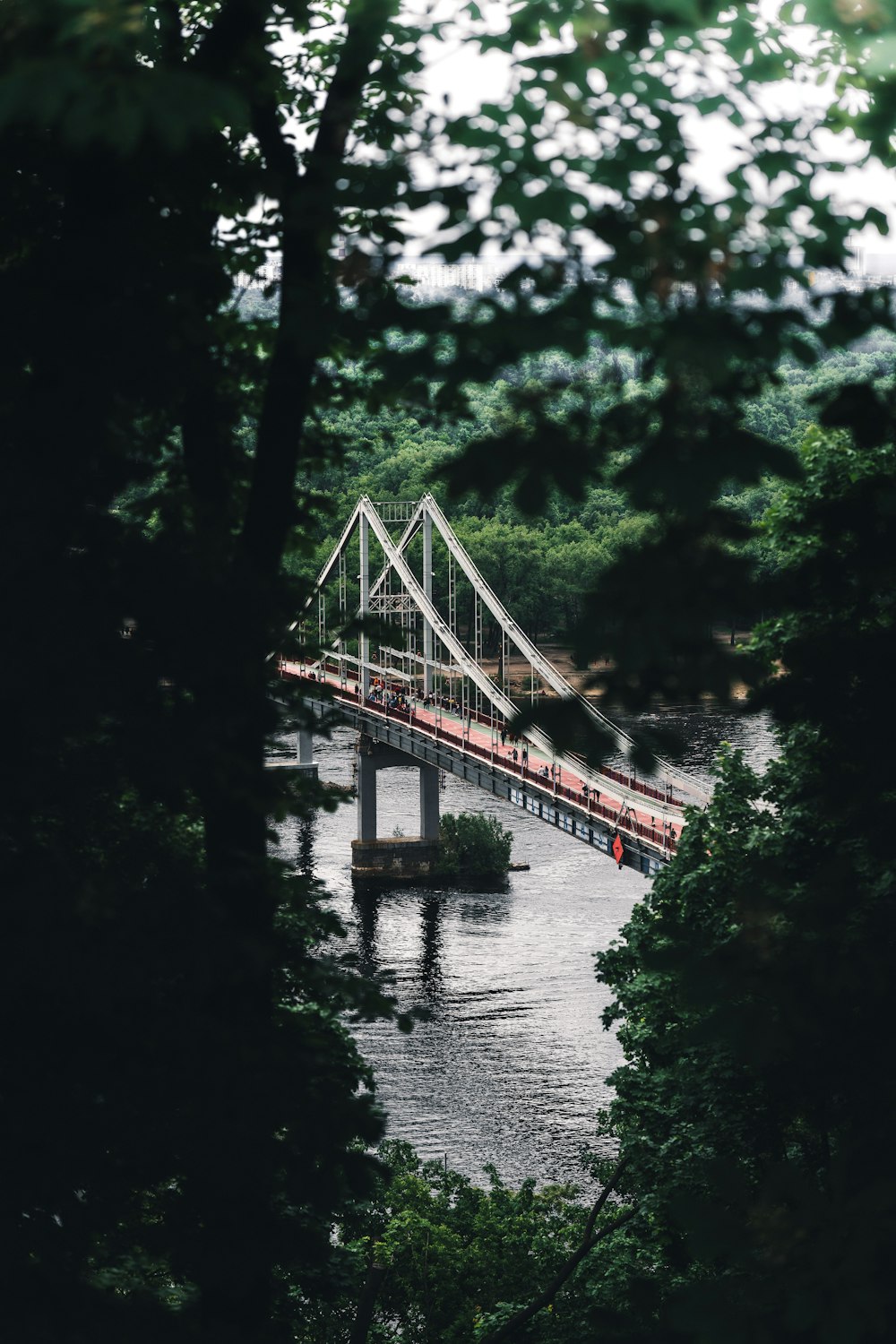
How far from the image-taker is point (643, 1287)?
5.11 metres

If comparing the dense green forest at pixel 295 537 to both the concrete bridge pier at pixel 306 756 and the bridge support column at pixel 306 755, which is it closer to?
the concrete bridge pier at pixel 306 756

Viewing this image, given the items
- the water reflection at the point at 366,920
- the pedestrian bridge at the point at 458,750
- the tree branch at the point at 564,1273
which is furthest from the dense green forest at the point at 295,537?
the water reflection at the point at 366,920

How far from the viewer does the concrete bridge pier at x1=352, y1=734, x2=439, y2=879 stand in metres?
54.4

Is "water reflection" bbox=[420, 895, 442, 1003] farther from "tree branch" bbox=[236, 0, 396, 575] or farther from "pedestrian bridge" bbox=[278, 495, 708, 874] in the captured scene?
"tree branch" bbox=[236, 0, 396, 575]

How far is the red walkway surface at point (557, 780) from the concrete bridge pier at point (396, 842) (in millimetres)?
1993

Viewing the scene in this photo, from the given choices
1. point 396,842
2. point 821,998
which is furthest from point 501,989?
point 821,998

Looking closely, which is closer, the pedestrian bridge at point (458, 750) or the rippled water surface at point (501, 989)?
the rippled water surface at point (501, 989)

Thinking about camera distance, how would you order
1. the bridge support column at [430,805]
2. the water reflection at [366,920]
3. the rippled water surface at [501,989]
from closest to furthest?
the rippled water surface at [501,989], the water reflection at [366,920], the bridge support column at [430,805]

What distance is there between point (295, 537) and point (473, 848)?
1848 inches

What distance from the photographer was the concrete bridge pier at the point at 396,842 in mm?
54375

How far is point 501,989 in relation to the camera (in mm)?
40906

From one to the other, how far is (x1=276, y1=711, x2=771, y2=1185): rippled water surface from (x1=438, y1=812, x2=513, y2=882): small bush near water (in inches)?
35.6

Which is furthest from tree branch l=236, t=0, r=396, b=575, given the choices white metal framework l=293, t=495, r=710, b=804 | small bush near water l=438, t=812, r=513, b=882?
small bush near water l=438, t=812, r=513, b=882

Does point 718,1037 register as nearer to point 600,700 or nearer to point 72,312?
point 600,700
